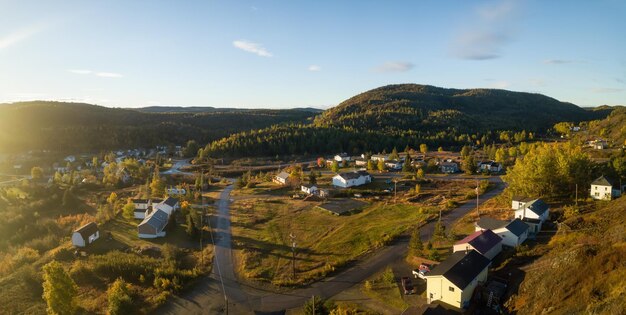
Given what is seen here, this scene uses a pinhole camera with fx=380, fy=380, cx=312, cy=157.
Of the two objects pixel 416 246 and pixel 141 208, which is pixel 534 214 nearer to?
pixel 416 246

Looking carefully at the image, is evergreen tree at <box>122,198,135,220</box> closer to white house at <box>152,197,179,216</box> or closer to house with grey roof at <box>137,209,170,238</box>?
white house at <box>152,197,179,216</box>

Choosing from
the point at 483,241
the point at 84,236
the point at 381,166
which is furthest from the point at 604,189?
the point at 84,236

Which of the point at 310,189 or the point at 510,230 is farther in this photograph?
the point at 310,189

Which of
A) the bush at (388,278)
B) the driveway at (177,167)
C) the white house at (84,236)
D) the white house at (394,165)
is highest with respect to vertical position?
the white house at (394,165)

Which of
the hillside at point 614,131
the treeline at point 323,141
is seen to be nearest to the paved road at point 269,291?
the treeline at point 323,141

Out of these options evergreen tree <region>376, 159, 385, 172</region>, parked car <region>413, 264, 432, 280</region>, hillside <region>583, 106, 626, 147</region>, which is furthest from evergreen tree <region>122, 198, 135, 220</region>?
hillside <region>583, 106, 626, 147</region>

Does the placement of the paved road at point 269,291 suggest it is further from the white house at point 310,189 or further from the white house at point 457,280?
the white house at point 310,189
